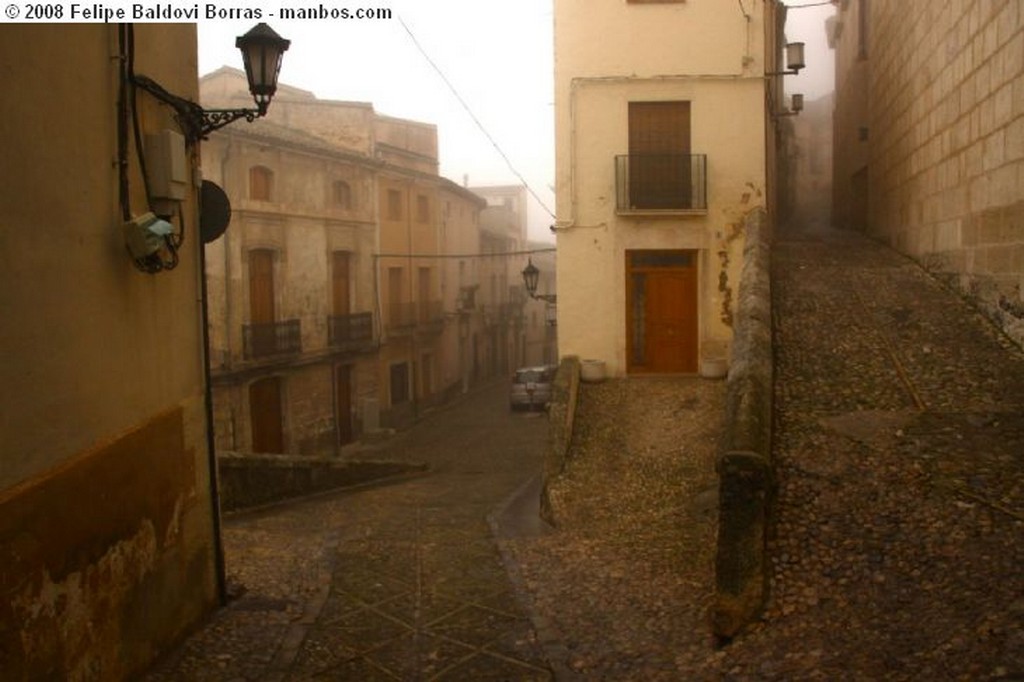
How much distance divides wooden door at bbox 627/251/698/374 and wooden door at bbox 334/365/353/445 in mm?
12974

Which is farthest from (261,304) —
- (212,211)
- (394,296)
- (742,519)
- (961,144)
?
(742,519)

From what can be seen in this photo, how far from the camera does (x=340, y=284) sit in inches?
992

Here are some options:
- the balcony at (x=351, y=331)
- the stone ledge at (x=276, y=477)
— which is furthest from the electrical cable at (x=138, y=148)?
the balcony at (x=351, y=331)

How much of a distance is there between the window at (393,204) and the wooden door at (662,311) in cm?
1548

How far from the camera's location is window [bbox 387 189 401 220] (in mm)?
27719

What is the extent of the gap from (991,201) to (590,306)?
6154mm

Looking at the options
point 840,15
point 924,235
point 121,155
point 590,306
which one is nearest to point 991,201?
point 924,235

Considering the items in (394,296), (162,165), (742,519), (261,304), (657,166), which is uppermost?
(657,166)

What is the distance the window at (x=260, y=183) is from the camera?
2160 cm

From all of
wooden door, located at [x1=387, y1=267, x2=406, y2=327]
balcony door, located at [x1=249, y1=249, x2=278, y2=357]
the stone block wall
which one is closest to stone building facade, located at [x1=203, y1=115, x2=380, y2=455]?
balcony door, located at [x1=249, y1=249, x2=278, y2=357]

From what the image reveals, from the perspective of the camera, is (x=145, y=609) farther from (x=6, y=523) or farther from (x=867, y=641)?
(x=867, y=641)

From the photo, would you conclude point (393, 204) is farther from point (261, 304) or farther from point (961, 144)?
point (961, 144)

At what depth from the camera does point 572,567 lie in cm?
738

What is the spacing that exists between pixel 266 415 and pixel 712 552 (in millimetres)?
17032
